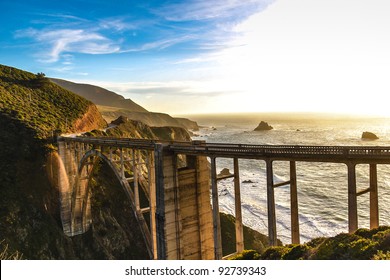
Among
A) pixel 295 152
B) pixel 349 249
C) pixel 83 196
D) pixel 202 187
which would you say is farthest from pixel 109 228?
pixel 349 249

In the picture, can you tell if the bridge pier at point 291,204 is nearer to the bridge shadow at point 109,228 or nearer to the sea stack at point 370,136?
the bridge shadow at point 109,228

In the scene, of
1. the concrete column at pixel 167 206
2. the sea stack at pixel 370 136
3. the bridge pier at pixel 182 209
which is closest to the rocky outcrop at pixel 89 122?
the concrete column at pixel 167 206

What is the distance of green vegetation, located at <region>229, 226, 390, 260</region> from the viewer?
12.0 metres

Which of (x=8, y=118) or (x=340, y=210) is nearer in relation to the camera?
(x=8, y=118)

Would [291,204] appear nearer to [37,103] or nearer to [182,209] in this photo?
[182,209]

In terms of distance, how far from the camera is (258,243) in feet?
144

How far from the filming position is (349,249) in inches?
502

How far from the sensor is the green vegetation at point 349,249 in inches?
472

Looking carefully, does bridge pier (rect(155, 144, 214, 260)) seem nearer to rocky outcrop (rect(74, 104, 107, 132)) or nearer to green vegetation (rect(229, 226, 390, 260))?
green vegetation (rect(229, 226, 390, 260))

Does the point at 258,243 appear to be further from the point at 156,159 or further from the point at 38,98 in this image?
the point at 38,98

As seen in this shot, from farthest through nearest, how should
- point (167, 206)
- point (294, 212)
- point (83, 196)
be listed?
point (83, 196) < point (167, 206) < point (294, 212)
